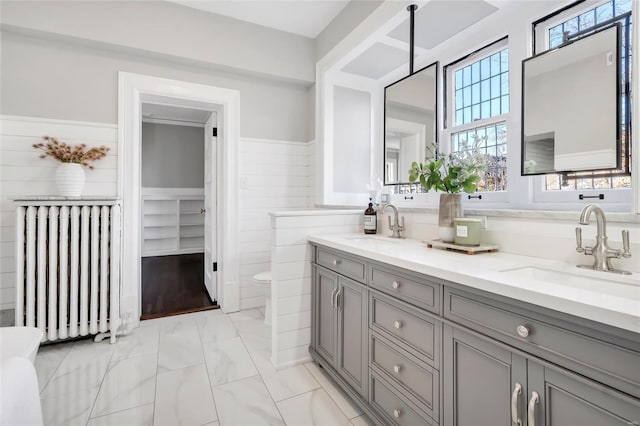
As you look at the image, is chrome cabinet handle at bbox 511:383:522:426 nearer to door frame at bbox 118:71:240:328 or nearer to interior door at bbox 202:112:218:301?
door frame at bbox 118:71:240:328

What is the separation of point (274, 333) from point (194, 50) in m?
2.50

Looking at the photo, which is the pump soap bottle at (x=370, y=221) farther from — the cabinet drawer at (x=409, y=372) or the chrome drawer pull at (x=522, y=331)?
the chrome drawer pull at (x=522, y=331)

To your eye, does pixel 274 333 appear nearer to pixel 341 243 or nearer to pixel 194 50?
pixel 341 243

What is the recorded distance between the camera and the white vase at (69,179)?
7.68 feet

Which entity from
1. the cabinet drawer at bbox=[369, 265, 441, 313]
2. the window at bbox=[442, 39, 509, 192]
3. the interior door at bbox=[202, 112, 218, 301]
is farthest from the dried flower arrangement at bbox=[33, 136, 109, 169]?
the window at bbox=[442, 39, 509, 192]

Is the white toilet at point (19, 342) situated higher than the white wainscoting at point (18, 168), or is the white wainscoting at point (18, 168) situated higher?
the white wainscoting at point (18, 168)

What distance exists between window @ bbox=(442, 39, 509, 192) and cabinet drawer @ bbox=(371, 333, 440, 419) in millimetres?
1178

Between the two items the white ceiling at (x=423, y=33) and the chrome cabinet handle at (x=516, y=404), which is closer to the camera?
the chrome cabinet handle at (x=516, y=404)

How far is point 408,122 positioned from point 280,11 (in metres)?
1.56

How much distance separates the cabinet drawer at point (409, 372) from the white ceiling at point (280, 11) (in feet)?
8.95

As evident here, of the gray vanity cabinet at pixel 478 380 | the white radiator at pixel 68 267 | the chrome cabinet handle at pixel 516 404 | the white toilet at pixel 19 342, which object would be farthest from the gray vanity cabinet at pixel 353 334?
the white radiator at pixel 68 267

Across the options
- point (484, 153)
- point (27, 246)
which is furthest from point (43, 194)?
point (484, 153)

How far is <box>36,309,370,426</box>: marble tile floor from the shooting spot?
1592 millimetres

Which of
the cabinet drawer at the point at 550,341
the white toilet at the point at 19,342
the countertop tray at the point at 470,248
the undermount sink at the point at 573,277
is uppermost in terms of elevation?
the countertop tray at the point at 470,248
